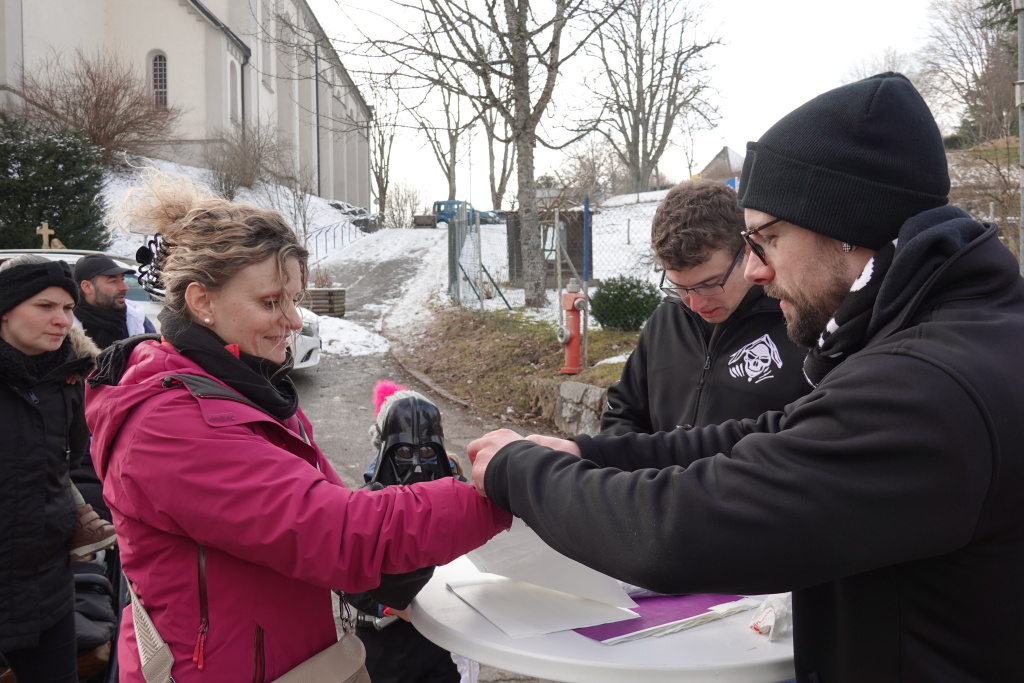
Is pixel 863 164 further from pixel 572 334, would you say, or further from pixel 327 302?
pixel 327 302

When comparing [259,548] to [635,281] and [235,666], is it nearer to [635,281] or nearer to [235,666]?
[235,666]

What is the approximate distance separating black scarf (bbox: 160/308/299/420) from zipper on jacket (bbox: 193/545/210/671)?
38 cm

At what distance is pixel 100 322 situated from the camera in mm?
5859

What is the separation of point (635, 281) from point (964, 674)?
1023 centimetres

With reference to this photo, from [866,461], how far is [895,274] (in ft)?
1.13

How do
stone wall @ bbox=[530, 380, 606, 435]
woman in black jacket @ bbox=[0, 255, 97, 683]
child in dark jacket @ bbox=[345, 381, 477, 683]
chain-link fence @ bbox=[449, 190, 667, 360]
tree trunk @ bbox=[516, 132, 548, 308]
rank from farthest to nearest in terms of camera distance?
chain-link fence @ bbox=[449, 190, 667, 360] < tree trunk @ bbox=[516, 132, 548, 308] < stone wall @ bbox=[530, 380, 606, 435] < woman in black jacket @ bbox=[0, 255, 97, 683] < child in dark jacket @ bbox=[345, 381, 477, 683]

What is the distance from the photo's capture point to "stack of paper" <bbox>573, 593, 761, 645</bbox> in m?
1.86

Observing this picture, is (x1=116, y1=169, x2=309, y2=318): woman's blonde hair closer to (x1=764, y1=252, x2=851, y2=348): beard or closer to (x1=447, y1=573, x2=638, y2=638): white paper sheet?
(x1=447, y1=573, x2=638, y2=638): white paper sheet

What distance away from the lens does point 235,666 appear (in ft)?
5.64

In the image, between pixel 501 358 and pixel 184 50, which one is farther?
pixel 184 50

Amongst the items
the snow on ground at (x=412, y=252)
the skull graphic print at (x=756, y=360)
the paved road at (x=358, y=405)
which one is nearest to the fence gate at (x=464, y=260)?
the snow on ground at (x=412, y=252)

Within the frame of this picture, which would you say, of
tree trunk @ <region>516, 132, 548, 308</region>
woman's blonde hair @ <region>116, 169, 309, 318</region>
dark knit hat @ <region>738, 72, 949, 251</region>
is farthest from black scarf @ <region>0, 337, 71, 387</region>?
tree trunk @ <region>516, 132, 548, 308</region>

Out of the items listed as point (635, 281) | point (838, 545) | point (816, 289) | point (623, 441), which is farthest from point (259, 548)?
point (635, 281)

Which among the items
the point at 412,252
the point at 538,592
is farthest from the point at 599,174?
the point at 538,592
